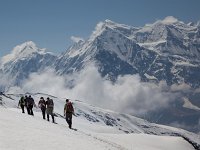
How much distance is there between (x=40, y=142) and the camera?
80.6ft

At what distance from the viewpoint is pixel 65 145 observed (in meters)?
24.9

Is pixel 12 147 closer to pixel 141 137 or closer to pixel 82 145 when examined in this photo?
pixel 82 145

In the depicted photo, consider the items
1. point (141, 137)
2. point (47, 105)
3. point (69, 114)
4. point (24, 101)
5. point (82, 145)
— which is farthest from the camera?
point (141, 137)

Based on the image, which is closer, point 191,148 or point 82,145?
point 82,145

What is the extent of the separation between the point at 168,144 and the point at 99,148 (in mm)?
37574

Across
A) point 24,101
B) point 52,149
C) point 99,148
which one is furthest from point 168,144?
point 52,149

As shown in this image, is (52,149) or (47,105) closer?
(52,149)

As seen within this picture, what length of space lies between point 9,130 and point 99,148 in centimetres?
587

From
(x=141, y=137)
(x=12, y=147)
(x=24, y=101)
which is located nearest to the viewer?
(x=12, y=147)

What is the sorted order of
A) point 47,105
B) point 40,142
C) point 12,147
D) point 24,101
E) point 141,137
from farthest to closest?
1. point 141,137
2. point 24,101
3. point 47,105
4. point 40,142
5. point 12,147

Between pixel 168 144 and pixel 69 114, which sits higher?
pixel 69 114

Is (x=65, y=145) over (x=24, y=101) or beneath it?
beneath

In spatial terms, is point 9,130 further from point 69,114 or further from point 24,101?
point 24,101

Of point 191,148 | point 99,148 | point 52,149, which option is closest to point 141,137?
point 191,148
